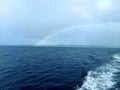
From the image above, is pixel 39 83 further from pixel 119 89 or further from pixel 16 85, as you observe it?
pixel 119 89

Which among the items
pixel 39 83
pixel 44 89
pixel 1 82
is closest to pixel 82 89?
pixel 44 89

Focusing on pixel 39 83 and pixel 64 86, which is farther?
pixel 39 83

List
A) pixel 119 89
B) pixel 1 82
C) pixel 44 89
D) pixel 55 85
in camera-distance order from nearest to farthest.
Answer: pixel 119 89 < pixel 44 89 < pixel 55 85 < pixel 1 82

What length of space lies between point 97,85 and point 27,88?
16.7m

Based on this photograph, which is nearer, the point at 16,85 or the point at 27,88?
the point at 27,88

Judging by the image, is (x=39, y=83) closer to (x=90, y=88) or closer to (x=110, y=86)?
(x=90, y=88)

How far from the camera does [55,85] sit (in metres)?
28.9

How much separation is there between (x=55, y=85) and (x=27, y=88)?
673cm

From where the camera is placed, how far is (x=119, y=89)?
24.8 metres

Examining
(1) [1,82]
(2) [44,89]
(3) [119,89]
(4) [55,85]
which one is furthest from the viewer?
(1) [1,82]

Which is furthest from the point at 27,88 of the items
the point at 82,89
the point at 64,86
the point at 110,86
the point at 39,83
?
the point at 110,86

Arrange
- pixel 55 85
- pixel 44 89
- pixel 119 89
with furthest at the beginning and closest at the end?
pixel 55 85, pixel 44 89, pixel 119 89

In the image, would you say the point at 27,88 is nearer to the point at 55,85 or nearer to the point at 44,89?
the point at 44,89

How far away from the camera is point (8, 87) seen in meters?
28.0
